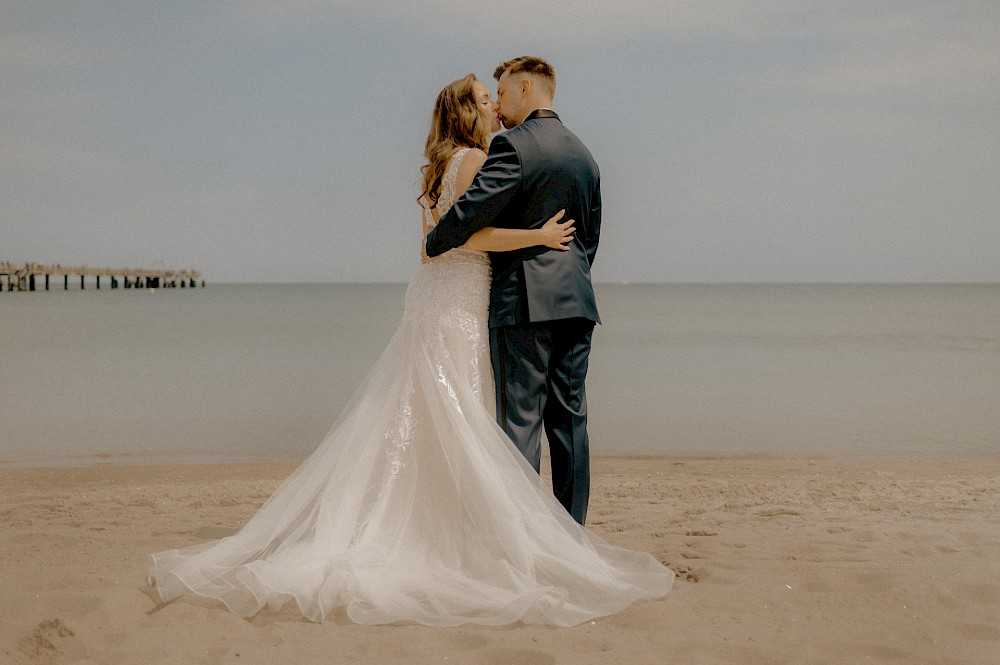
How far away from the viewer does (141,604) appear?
11.1 feet

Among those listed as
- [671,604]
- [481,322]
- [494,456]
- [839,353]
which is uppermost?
[481,322]

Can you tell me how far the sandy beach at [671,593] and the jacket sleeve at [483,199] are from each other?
153 cm

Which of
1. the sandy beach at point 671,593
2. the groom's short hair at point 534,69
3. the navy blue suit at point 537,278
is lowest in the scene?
the sandy beach at point 671,593

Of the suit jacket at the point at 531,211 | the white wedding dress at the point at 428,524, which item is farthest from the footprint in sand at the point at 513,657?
the suit jacket at the point at 531,211

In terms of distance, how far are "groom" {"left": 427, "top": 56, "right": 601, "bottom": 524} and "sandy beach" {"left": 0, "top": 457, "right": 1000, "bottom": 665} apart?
0.96 metres

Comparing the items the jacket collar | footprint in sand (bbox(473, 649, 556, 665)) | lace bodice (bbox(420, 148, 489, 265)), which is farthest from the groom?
footprint in sand (bbox(473, 649, 556, 665))

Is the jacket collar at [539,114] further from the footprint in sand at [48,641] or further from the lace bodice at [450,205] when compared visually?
the footprint in sand at [48,641]

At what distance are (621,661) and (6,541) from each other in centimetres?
356

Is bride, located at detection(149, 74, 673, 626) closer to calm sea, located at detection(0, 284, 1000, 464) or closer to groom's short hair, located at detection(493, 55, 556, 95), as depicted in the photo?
groom's short hair, located at detection(493, 55, 556, 95)

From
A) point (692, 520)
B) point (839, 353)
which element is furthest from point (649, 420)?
point (839, 353)

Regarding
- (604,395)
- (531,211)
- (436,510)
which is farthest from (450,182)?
(604,395)

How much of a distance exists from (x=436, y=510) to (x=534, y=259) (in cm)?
113

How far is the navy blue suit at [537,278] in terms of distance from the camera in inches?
146

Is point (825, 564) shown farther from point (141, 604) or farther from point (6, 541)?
point (6, 541)
